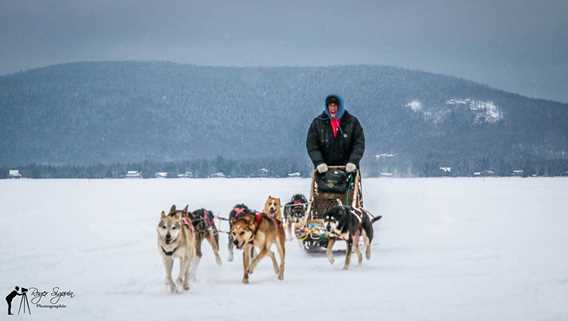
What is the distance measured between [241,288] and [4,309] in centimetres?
268

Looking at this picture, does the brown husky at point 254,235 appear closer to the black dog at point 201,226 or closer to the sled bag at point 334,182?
the black dog at point 201,226

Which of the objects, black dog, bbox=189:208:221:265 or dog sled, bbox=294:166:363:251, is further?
dog sled, bbox=294:166:363:251

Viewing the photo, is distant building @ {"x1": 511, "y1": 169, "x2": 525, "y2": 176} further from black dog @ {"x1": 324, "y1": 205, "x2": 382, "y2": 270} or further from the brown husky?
the brown husky

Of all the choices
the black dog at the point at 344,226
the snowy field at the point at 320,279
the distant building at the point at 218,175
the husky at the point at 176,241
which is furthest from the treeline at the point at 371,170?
the husky at the point at 176,241

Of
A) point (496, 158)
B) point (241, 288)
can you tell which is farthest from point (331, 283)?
point (496, 158)

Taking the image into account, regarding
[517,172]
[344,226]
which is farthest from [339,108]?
[517,172]

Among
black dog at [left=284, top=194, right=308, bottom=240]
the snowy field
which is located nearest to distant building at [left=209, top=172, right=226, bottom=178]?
the snowy field

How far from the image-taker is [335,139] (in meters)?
14.9

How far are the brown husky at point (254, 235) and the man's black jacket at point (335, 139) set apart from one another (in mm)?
3345

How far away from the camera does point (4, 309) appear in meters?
9.05

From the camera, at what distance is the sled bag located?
573 inches

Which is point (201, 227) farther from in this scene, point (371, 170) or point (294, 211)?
point (371, 170)

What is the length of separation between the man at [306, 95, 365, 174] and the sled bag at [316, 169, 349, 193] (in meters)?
0.16

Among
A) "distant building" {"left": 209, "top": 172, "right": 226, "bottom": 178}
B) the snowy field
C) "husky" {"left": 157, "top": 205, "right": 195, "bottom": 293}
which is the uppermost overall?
"distant building" {"left": 209, "top": 172, "right": 226, "bottom": 178}
